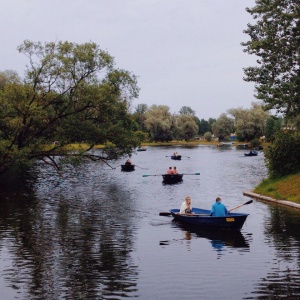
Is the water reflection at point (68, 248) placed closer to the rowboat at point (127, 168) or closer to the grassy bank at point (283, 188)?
the grassy bank at point (283, 188)

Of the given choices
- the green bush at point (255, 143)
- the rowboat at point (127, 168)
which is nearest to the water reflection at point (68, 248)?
the rowboat at point (127, 168)

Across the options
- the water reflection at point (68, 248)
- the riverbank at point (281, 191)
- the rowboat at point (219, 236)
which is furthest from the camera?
the riverbank at point (281, 191)

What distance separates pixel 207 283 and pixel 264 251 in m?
5.78

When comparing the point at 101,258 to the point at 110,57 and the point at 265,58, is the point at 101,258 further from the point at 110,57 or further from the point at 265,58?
the point at 110,57

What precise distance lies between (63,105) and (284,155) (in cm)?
2338

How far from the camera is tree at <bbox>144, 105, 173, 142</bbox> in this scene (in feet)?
568

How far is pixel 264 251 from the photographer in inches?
858

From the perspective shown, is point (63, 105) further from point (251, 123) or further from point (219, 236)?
point (251, 123)

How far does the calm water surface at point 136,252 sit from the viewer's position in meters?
16.3

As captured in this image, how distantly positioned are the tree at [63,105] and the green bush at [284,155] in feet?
55.2

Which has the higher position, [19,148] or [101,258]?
[19,148]

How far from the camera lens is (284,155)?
134 ft

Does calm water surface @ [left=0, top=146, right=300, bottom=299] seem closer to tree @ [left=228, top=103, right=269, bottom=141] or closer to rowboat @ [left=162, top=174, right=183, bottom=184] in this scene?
rowboat @ [left=162, top=174, right=183, bottom=184]

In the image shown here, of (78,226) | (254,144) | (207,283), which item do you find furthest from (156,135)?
(207,283)
